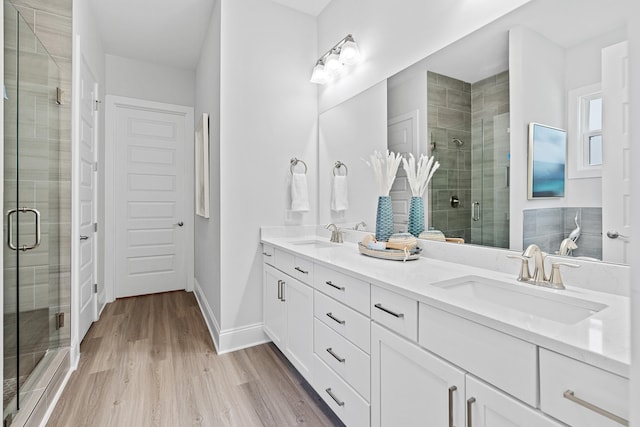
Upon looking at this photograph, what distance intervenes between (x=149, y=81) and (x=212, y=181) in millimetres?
2025

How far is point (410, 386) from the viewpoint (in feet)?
3.73

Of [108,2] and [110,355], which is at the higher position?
[108,2]

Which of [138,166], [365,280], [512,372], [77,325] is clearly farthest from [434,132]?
[138,166]

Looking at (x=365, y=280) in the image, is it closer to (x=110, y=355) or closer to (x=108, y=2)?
(x=110, y=355)

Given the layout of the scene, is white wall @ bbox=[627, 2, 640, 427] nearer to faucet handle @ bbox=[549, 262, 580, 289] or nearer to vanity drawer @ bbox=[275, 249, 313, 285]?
faucet handle @ bbox=[549, 262, 580, 289]

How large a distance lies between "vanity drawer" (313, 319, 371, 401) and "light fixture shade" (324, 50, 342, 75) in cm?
188

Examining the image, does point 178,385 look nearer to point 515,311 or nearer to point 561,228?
point 515,311

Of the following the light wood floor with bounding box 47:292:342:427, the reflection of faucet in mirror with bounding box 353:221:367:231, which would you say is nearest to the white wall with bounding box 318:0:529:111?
the reflection of faucet in mirror with bounding box 353:221:367:231

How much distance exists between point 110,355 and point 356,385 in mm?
1978

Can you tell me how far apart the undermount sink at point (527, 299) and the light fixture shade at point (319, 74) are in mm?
1979

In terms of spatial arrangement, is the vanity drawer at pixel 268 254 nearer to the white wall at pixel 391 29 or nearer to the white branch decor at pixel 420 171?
the white branch decor at pixel 420 171

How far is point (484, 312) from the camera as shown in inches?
35.4

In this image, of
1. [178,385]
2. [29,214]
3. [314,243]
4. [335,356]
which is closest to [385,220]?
[314,243]

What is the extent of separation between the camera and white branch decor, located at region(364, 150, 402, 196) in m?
2.01
